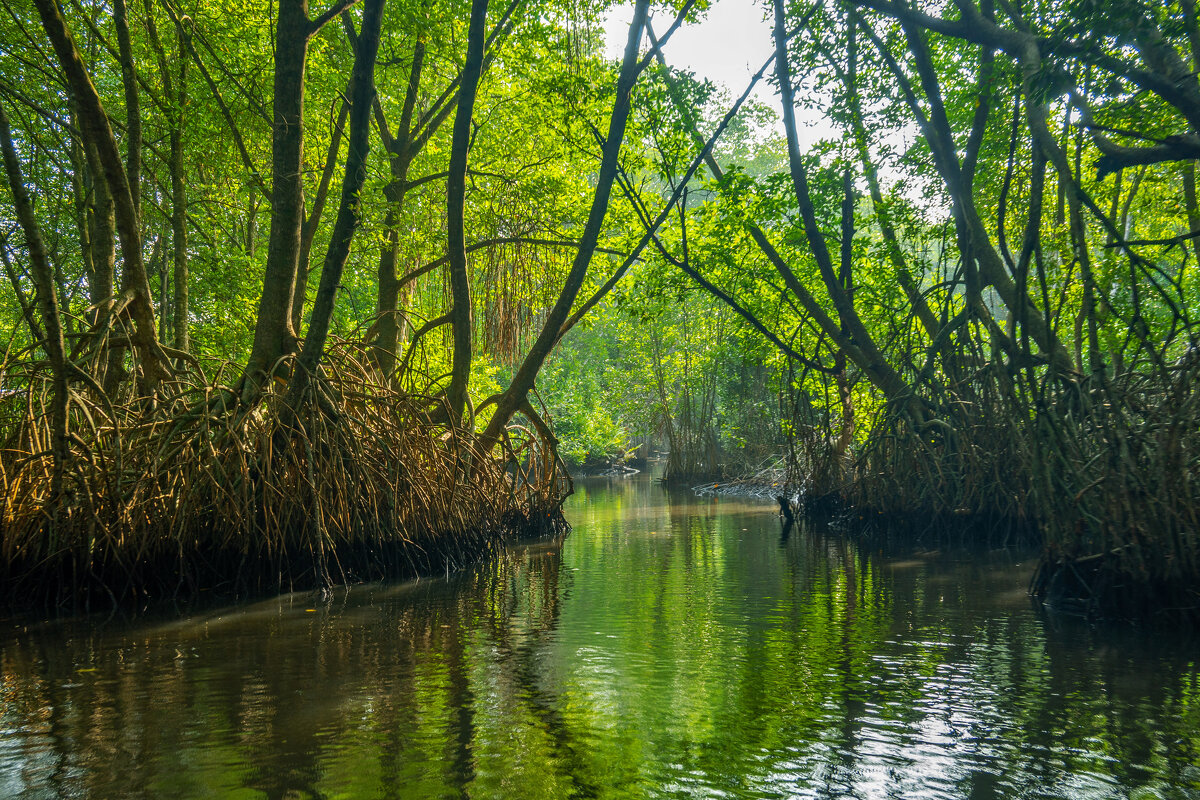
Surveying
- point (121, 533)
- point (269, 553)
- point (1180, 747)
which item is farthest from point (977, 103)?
point (121, 533)

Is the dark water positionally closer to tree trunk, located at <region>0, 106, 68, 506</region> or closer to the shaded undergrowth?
the shaded undergrowth

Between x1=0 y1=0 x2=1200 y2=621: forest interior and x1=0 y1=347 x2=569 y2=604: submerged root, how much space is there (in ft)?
0.12

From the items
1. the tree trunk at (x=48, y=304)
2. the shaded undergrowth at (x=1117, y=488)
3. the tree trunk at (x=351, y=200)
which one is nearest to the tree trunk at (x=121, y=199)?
the tree trunk at (x=48, y=304)

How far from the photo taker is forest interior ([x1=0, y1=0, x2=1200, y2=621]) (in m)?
6.68

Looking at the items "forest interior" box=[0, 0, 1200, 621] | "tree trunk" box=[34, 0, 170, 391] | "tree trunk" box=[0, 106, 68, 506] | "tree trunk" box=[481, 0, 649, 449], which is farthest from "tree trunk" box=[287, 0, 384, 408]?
"tree trunk" box=[481, 0, 649, 449]

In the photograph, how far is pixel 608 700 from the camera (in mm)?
4609

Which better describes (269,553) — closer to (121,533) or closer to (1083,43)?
(121,533)

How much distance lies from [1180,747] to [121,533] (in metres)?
7.17

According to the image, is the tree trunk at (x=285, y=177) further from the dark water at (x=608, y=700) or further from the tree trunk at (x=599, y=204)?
the tree trunk at (x=599, y=204)

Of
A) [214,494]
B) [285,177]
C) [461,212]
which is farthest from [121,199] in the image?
[461,212]

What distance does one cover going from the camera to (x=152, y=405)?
8078 millimetres

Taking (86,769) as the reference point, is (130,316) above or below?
above

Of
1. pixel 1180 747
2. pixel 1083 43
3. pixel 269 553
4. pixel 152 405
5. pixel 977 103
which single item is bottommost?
pixel 1180 747

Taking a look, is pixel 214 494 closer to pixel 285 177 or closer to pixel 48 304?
pixel 48 304
